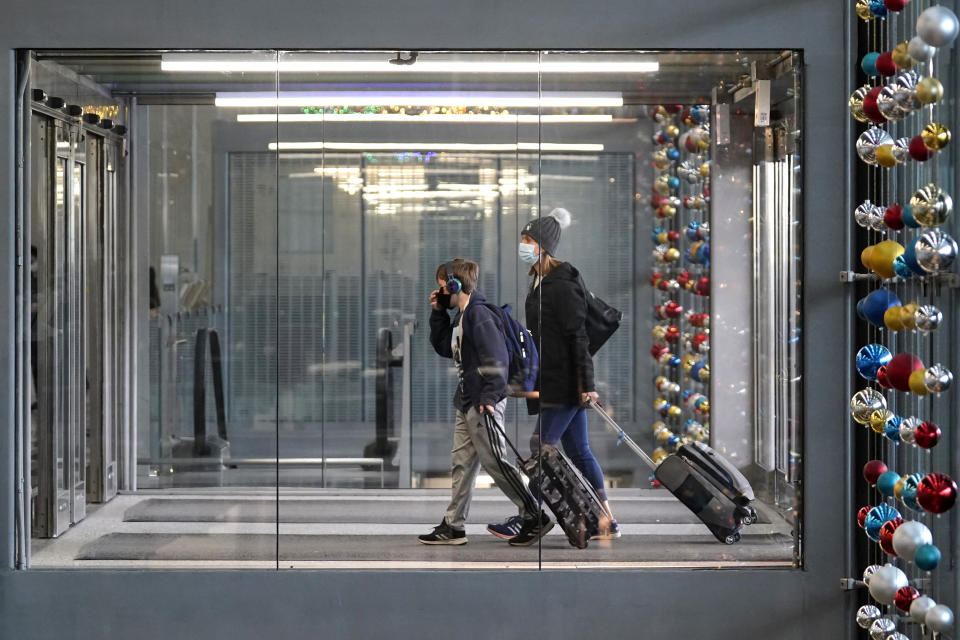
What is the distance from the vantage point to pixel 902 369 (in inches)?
137

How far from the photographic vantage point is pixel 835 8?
15.0 feet

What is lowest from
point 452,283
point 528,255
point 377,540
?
point 377,540

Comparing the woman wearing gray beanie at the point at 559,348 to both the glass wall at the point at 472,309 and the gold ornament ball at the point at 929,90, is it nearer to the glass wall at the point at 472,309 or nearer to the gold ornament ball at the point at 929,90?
the glass wall at the point at 472,309

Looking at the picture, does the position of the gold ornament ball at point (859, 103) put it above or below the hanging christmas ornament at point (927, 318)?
above

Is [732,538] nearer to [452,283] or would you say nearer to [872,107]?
[452,283]

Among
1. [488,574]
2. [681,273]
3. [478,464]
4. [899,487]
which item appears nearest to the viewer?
[899,487]

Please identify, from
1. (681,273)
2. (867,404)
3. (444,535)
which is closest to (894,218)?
(867,404)

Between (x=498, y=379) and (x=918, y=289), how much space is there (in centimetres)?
164

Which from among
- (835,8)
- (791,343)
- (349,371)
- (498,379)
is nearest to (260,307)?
(349,371)

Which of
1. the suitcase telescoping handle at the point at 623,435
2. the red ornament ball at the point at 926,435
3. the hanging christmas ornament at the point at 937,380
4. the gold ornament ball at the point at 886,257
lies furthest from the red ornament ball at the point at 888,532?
the suitcase telescoping handle at the point at 623,435

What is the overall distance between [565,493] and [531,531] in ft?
0.67

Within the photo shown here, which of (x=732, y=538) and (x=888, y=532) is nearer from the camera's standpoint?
(x=888, y=532)

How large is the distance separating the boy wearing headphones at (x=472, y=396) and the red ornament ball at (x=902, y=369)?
1.67m

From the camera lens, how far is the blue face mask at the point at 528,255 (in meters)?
4.77
